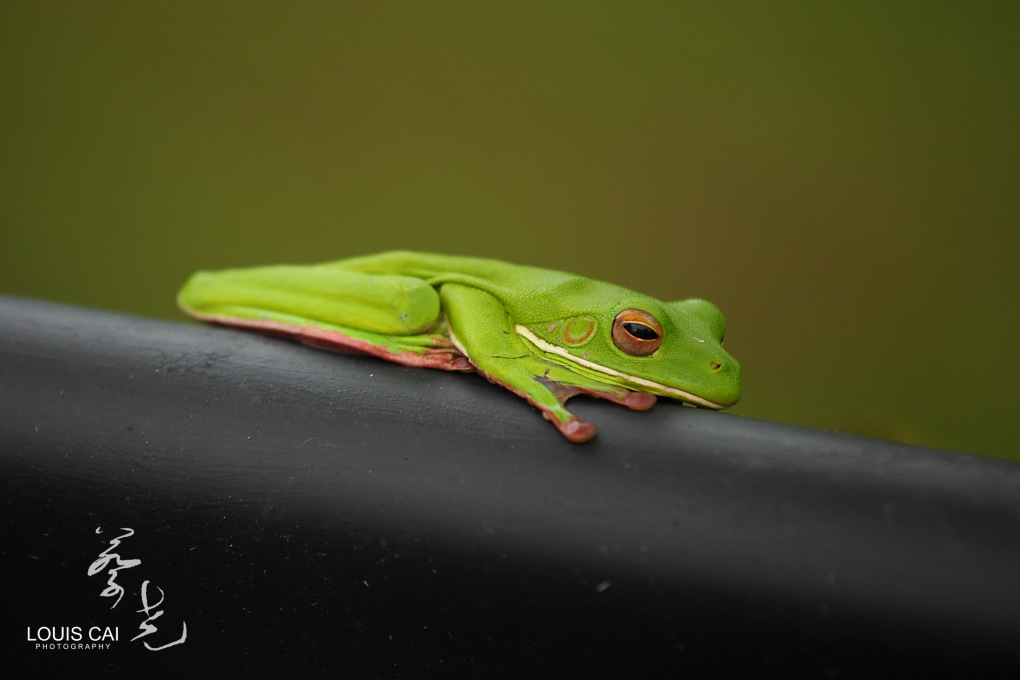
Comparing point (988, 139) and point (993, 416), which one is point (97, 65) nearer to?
point (988, 139)

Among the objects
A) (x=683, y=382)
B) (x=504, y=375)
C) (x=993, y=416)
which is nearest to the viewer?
(x=504, y=375)

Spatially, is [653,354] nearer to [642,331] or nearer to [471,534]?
[642,331]

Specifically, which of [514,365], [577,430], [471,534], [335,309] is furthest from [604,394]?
[335,309]

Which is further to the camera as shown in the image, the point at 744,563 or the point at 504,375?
the point at 504,375

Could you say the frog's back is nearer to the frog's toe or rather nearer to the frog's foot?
the frog's foot

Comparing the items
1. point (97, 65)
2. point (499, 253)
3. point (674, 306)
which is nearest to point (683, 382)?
point (674, 306)

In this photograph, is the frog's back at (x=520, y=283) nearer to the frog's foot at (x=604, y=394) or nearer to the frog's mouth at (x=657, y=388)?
the frog's mouth at (x=657, y=388)
